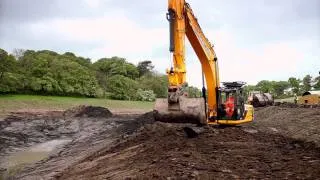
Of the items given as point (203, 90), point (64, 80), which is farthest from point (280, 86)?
point (203, 90)

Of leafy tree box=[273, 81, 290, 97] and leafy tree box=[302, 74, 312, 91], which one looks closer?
leafy tree box=[302, 74, 312, 91]

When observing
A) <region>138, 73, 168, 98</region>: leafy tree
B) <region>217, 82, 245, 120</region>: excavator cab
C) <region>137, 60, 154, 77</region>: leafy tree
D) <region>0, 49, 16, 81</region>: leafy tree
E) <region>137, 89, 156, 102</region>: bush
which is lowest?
<region>217, 82, 245, 120</region>: excavator cab

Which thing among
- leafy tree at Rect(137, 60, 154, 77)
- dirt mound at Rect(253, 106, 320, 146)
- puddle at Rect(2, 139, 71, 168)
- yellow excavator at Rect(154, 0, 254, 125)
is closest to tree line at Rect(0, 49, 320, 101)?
leafy tree at Rect(137, 60, 154, 77)

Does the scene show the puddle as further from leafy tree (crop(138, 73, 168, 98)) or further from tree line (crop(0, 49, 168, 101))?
leafy tree (crop(138, 73, 168, 98))

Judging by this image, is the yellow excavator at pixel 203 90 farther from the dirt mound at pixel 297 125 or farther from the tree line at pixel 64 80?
the tree line at pixel 64 80

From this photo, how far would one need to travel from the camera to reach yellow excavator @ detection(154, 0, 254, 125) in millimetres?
15664

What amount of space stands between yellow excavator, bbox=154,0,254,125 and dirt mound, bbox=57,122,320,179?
0.89 m

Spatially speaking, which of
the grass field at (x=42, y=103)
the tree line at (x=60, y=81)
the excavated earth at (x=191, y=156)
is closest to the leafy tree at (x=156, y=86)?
the tree line at (x=60, y=81)

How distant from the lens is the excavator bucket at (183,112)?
15.6m

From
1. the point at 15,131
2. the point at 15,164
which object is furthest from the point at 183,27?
the point at 15,131

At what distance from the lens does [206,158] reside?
12.7m

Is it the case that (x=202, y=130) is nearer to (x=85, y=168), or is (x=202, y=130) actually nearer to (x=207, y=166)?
(x=85, y=168)

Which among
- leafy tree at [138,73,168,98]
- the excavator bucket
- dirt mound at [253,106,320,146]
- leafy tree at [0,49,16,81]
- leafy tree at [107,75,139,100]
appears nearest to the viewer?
the excavator bucket

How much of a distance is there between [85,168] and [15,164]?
6.51 meters
